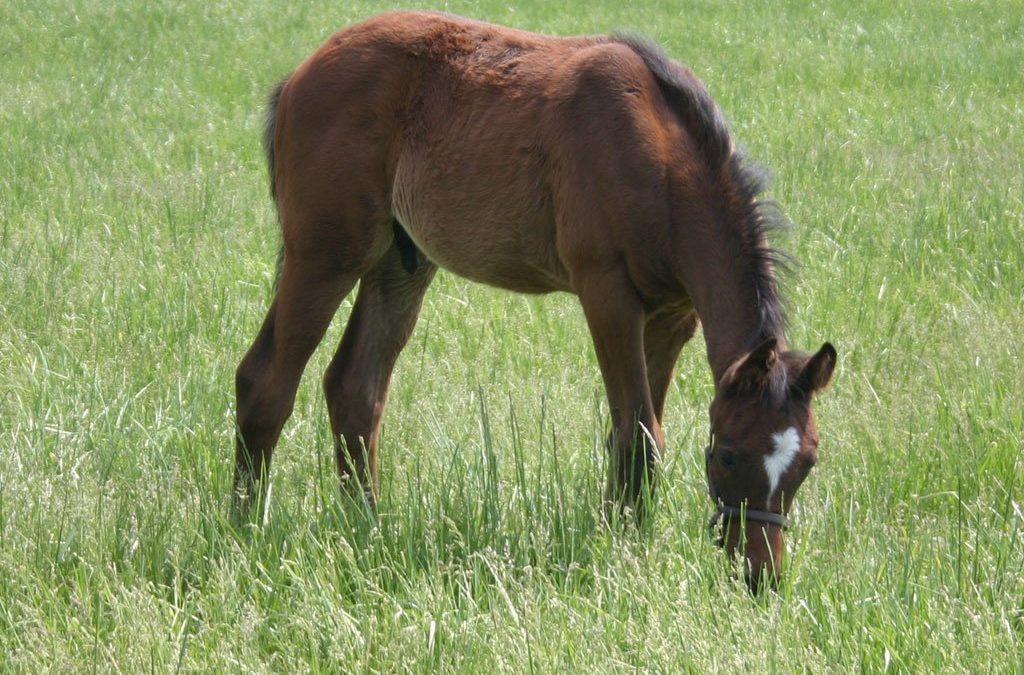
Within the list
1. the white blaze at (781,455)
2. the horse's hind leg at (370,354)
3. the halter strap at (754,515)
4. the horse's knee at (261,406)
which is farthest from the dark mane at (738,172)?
the horse's knee at (261,406)

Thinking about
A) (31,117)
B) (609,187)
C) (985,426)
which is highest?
(609,187)

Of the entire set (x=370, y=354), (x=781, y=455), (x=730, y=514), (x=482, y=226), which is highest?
(x=482, y=226)

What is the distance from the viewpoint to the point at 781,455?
11.4 ft

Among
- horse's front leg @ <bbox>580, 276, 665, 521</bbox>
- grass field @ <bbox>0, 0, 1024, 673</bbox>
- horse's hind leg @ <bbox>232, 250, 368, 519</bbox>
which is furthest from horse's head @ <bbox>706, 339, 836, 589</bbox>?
horse's hind leg @ <bbox>232, 250, 368, 519</bbox>

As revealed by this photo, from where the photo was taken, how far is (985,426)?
15.4ft

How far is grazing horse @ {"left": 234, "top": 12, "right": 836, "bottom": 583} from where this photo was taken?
3.61m

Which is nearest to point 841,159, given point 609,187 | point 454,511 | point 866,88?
point 866,88

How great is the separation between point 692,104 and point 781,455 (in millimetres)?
1361

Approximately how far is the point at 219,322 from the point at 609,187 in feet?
8.61

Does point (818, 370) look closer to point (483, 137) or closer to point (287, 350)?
point (483, 137)

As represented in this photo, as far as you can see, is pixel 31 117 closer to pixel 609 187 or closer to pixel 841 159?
pixel 841 159

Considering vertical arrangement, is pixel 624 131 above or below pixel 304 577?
above

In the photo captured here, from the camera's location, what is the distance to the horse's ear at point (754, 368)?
11.3ft

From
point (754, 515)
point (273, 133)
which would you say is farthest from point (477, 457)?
point (273, 133)
